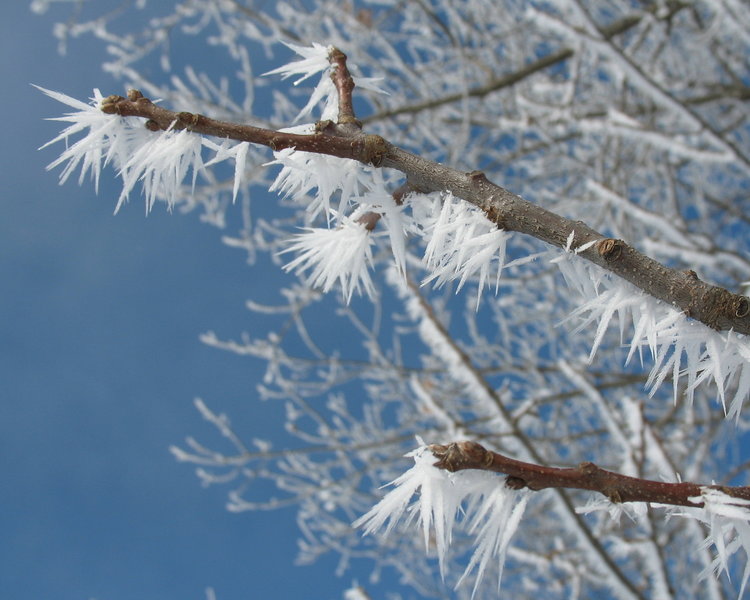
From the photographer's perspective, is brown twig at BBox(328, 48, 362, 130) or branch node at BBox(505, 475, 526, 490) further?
brown twig at BBox(328, 48, 362, 130)

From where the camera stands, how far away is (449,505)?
0.77 metres

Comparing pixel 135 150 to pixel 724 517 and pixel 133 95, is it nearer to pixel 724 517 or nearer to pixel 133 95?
pixel 133 95

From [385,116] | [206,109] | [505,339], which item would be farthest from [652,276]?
[206,109]

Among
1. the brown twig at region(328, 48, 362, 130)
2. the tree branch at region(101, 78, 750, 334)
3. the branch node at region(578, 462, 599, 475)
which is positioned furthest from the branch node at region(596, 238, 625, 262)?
the brown twig at region(328, 48, 362, 130)

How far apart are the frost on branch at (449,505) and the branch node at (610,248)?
318 millimetres

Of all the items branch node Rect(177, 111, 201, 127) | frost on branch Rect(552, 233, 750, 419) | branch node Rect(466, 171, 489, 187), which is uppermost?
branch node Rect(177, 111, 201, 127)

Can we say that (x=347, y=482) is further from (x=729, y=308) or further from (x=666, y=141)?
(x=729, y=308)

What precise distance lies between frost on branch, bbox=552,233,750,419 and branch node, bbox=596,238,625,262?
29mm

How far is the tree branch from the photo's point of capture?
→ 0.78 meters

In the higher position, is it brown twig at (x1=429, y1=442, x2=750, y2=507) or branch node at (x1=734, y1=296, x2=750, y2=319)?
branch node at (x1=734, y1=296, x2=750, y2=319)

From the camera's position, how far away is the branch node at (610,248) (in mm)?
765

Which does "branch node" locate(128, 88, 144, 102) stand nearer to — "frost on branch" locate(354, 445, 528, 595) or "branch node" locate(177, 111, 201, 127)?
"branch node" locate(177, 111, 201, 127)

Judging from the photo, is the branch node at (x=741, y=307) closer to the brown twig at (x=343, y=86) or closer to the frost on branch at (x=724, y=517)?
the frost on branch at (x=724, y=517)

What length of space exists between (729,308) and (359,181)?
525 mm
